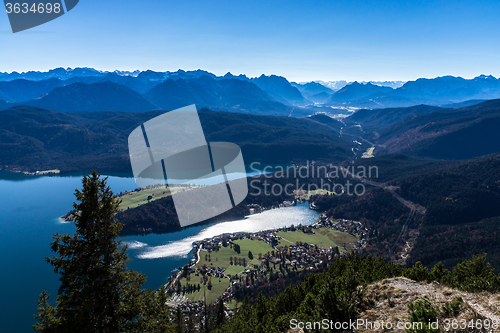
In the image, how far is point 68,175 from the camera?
144 m

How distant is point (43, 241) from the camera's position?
6488cm

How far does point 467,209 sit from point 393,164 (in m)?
42.8

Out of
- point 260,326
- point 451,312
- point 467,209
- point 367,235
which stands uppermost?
point 451,312

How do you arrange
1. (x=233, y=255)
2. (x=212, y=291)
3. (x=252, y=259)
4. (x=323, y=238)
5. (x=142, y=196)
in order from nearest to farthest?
(x=212, y=291)
(x=252, y=259)
(x=233, y=255)
(x=323, y=238)
(x=142, y=196)

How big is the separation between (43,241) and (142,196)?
107ft

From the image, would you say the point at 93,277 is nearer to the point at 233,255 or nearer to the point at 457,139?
the point at 233,255

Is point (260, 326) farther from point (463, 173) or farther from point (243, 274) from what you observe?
point (463, 173)

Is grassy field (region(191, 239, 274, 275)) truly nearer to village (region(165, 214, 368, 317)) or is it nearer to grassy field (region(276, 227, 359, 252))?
village (region(165, 214, 368, 317))

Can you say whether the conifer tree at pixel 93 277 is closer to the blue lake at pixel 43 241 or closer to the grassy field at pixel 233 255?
the blue lake at pixel 43 241

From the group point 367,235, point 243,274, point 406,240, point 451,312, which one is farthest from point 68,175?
point 451,312

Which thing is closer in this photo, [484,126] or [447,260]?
[447,260]

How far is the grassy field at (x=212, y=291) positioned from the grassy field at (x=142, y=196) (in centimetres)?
4794

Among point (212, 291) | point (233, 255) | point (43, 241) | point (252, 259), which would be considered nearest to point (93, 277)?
point (212, 291)

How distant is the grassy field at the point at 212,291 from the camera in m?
40.0
